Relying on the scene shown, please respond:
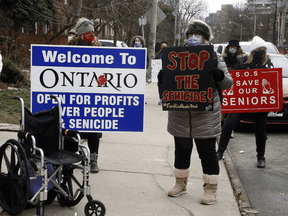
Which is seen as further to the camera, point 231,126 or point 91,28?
point 231,126

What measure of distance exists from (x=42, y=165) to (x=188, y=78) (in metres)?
1.62

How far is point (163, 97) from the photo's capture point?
399 centimetres

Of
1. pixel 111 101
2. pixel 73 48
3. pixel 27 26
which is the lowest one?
pixel 111 101

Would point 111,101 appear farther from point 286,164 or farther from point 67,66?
point 286,164

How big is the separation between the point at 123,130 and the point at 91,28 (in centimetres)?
139

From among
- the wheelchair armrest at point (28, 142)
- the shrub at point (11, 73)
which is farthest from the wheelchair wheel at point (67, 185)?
the shrub at point (11, 73)

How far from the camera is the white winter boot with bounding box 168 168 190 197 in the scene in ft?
13.8

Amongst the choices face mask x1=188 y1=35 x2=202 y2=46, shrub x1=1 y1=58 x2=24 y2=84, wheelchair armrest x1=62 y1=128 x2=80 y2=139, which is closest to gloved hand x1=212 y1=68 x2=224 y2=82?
face mask x1=188 y1=35 x2=202 y2=46

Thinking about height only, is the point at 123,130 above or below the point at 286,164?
above

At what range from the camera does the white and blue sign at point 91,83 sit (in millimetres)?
4504

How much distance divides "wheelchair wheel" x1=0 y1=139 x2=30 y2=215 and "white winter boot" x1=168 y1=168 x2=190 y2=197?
158 centimetres

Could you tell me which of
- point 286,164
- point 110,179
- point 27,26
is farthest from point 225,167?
point 27,26

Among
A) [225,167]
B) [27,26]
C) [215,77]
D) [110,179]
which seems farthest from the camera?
[27,26]

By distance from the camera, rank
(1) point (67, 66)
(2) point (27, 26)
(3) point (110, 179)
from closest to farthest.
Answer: (1) point (67, 66), (3) point (110, 179), (2) point (27, 26)
